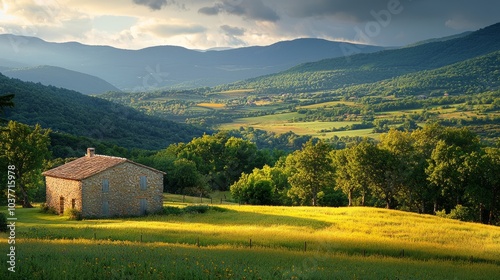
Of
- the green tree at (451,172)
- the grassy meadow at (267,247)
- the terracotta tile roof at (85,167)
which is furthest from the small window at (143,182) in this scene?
the green tree at (451,172)

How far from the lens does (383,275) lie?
76.0 ft

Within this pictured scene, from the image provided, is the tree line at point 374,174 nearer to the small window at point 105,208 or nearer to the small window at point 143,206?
the small window at point 105,208

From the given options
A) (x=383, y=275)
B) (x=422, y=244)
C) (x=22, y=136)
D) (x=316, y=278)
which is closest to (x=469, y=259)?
(x=422, y=244)

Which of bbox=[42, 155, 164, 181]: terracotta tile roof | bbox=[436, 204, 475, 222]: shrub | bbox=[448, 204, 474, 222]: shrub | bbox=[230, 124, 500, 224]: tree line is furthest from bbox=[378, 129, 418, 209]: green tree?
bbox=[42, 155, 164, 181]: terracotta tile roof

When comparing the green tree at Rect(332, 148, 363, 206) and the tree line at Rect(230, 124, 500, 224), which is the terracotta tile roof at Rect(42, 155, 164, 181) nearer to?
the tree line at Rect(230, 124, 500, 224)

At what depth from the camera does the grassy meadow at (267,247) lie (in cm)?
1986

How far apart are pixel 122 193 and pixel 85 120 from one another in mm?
120395

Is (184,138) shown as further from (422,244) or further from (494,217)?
(422,244)

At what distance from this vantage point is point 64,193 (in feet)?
178

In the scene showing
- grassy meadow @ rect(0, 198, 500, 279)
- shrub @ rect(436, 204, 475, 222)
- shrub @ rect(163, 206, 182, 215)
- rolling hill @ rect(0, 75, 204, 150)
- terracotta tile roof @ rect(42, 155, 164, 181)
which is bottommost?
shrub @ rect(436, 204, 475, 222)

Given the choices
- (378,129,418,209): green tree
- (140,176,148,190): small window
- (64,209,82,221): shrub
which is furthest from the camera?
(378,129,418,209): green tree

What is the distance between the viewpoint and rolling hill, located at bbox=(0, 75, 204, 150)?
148m

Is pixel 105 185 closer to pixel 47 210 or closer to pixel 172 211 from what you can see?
pixel 172 211

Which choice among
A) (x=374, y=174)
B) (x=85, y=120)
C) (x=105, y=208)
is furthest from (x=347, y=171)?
(x=85, y=120)
